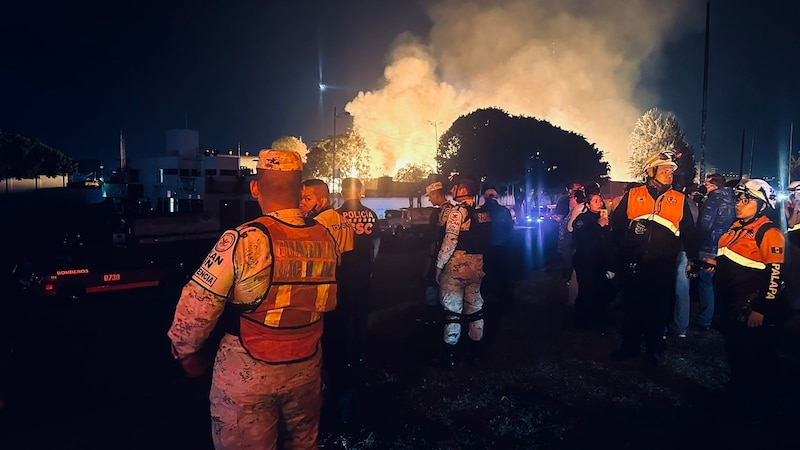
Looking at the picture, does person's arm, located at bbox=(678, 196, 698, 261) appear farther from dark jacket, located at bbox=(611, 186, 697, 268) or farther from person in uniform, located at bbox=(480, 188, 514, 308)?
person in uniform, located at bbox=(480, 188, 514, 308)

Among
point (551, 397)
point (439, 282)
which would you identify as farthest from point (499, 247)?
point (551, 397)

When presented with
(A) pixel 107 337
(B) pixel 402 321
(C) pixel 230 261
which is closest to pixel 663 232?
(B) pixel 402 321

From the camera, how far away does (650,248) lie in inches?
209

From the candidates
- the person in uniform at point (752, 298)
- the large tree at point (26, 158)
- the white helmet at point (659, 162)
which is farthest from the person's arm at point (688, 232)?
the large tree at point (26, 158)

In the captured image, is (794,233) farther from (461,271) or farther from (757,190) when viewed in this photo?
(461,271)

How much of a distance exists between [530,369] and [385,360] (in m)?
1.71

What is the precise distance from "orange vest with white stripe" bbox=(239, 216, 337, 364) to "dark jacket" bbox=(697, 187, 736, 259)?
5802mm

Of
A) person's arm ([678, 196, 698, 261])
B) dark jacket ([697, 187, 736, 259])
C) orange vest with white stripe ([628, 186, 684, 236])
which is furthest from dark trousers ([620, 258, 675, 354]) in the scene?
dark jacket ([697, 187, 736, 259])

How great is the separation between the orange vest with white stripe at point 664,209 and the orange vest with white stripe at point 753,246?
2.17 feet

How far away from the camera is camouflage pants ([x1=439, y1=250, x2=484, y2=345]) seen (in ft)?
17.9

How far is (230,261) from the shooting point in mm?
2283

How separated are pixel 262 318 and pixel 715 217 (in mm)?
6227

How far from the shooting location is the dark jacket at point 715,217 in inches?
244

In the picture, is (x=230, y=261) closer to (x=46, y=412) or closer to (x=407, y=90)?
(x=46, y=412)
